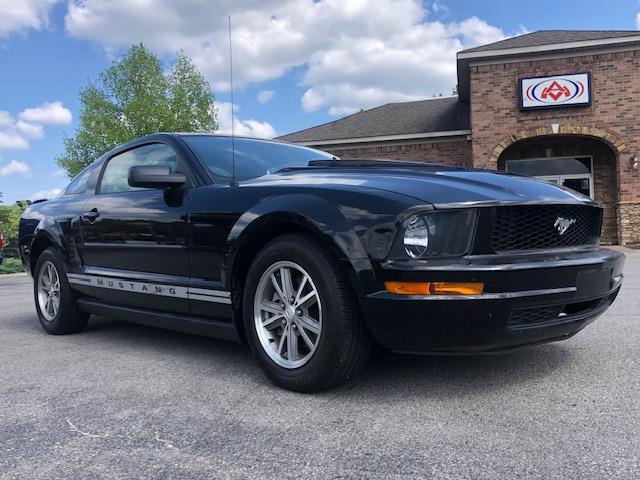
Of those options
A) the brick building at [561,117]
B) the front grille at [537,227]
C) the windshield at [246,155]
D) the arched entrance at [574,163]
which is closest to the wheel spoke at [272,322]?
the windshield at [246,155]

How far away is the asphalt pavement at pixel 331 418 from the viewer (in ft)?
6.66

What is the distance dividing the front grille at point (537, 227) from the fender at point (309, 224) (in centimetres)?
60

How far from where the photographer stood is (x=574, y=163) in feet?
57.8

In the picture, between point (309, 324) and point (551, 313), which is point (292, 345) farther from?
point (551, 313)

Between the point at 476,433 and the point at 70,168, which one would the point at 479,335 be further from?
the point at 70,168

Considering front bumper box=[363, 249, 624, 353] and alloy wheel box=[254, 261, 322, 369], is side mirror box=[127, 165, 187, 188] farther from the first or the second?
front bumper box=[363, 249, 624, 353]

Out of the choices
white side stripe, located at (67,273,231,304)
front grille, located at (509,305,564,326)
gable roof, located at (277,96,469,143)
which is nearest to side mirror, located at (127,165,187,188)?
white side stripe, located at (67,273,231,304)

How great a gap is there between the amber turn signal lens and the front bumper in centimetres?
2

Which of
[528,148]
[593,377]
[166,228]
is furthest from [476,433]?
[528,148]

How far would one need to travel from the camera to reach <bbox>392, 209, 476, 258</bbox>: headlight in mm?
2471

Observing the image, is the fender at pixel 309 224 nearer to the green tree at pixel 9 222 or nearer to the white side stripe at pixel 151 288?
the white side stripe at pixel 151 288

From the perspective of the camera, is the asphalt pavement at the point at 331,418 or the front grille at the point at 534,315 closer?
the asphalt pavement at the point at 331,418

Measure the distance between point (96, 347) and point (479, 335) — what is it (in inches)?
114

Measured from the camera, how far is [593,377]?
116 inches
